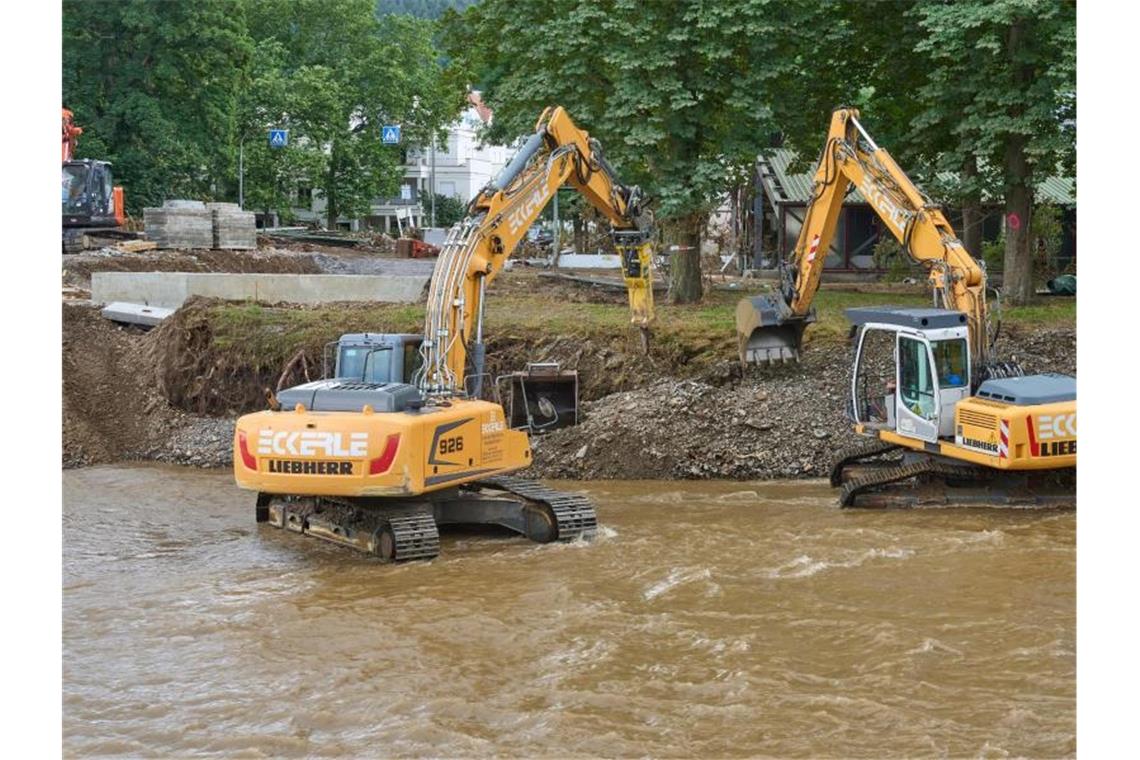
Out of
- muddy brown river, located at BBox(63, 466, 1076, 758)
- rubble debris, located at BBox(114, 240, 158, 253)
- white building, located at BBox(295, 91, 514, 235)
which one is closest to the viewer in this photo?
muddy brown river, located at BBox(63, 466, 1076, 758)

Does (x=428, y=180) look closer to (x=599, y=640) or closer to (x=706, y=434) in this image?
(x=706, y=434)

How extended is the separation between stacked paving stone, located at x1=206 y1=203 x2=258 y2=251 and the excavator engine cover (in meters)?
16.6

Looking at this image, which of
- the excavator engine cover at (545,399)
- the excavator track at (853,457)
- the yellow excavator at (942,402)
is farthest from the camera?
the excavator engine cover at (545,399)

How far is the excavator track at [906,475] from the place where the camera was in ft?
58.7

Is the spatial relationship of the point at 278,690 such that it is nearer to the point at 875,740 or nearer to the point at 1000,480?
the point at 875,740

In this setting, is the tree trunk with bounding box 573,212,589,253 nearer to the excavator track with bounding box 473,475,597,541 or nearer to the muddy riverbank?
the muddy riverbank

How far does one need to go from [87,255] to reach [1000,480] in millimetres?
22767

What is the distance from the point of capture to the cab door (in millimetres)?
17734

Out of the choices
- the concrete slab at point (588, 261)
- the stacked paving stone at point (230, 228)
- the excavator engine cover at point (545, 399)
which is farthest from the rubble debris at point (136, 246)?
the excavator engine cover at point (545, 399)

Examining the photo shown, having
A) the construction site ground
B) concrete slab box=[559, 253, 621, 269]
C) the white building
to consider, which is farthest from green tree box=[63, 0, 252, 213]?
the white building

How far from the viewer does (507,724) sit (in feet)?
Answer: 34.8

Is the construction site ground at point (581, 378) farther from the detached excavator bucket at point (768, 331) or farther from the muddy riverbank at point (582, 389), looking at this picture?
the detached excavator bucket at point (768, 331)

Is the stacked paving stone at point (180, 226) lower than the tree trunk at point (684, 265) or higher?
higher

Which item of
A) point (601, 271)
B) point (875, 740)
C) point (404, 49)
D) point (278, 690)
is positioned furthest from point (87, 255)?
point (404, 49)
